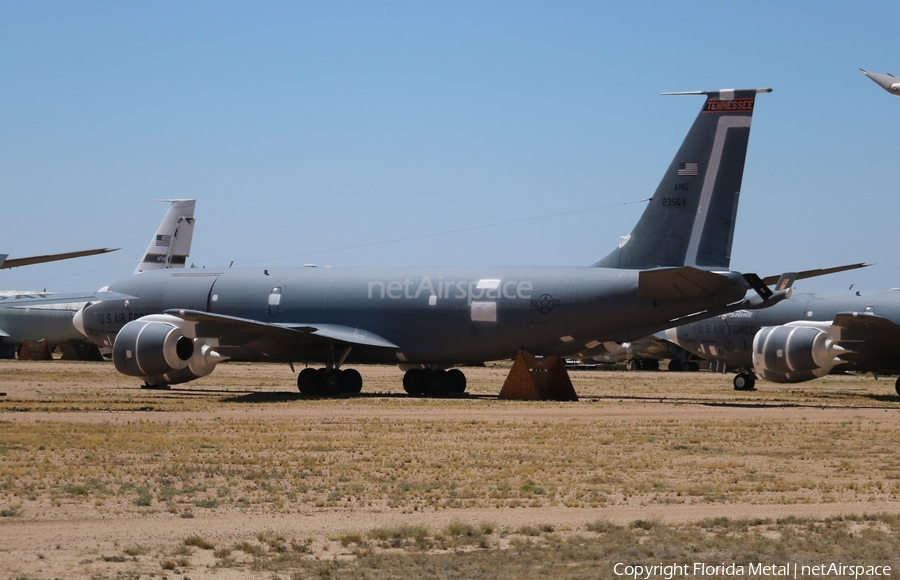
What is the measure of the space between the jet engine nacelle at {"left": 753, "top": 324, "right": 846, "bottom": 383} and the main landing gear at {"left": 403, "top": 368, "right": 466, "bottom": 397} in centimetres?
973

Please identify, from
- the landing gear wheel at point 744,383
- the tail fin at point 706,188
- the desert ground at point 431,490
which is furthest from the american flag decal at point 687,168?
the landing gear wheel at point 744,383

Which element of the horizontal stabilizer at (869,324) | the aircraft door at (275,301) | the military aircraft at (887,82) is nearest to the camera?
the military aircraft at (887,82)

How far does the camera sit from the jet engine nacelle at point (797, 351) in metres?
34.9

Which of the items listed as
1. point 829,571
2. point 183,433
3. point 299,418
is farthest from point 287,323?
point 829,571

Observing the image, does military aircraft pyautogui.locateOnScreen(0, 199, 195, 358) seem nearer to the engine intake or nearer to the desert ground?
the engine intake

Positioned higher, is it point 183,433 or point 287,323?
point 287,323

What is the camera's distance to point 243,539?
33.9ft

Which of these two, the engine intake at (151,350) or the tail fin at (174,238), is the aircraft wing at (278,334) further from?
the tail fin at (174,238)

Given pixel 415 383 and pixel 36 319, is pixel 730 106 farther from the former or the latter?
A: pixel 36 319

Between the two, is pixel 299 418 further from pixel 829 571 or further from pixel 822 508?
pixel 829 571

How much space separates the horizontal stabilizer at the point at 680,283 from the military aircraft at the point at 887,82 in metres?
6.13

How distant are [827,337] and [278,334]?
55.9 ft

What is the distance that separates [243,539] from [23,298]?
208 ft

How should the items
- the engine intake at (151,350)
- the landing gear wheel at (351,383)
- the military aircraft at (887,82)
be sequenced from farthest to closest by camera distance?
the landing gear wheel at (351,383)
the engine intake at (151,350)
the military aircraft at (887,82)
